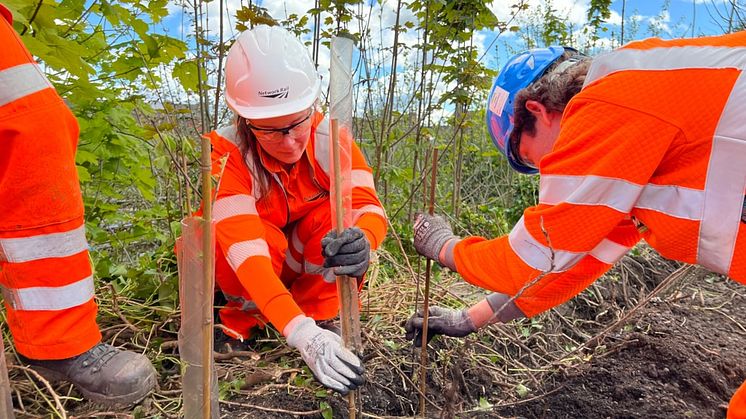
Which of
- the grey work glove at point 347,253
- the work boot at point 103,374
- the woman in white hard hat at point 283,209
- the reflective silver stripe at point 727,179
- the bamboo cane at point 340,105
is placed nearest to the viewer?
the reflective silver stripe at point 727,179

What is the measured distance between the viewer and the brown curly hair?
141 centimetres

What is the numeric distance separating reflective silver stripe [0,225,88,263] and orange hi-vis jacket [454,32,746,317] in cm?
134

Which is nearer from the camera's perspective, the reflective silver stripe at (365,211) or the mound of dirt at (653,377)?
the mound of dirt at (653,377)

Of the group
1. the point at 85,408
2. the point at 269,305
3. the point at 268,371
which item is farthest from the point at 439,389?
the point at 85,408

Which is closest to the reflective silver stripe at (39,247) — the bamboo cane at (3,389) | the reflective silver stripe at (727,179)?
the bamboo cane at (3,389)

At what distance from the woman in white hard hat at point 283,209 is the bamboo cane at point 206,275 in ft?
1.75

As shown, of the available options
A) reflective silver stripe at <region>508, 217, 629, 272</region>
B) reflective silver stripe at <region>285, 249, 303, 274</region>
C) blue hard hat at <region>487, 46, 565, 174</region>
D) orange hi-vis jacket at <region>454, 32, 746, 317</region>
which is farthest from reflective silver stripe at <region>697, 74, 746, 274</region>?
reflective silver stripe at <region>285, 249, 303, 274</region>

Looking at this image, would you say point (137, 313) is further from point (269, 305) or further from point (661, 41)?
point (661, 41)

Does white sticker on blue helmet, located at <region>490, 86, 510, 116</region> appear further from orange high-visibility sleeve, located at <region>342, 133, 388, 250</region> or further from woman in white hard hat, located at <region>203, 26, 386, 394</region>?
orange high-visibility sleeve, located at <region>342, 133, 388, 250</region>

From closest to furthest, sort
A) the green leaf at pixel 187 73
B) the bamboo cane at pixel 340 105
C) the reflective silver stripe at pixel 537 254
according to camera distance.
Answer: the bamboo cane at pixel 340 105 → the reflective silver stripe at pixel 537 254 → the green leaf at pixel 187 73

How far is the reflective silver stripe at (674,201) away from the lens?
121 cm

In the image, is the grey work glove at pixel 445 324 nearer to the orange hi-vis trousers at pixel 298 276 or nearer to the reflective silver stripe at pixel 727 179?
the orange hi-vis trousers at pixel 298 276

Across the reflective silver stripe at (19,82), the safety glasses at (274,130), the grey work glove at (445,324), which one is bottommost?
the grey work glove at (445,324)

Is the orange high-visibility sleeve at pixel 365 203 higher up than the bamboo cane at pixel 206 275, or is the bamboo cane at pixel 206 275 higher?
the bamboo cane at pixel 206 275
